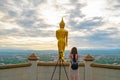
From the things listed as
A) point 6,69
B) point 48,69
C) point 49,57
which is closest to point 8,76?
point 6,69

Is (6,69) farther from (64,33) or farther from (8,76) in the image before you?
(64,33)

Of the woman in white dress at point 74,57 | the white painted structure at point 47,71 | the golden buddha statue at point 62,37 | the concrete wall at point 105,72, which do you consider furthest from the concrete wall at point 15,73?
the concrete wall at point 105,72


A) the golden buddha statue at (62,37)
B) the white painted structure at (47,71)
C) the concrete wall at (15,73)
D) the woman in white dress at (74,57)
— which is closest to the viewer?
the woman in white dress at (74,57)

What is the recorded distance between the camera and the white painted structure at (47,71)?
10.3m

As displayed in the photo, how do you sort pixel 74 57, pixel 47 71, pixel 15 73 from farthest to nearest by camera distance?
pixel 47 71, pixel 15 73, pixel 74 57

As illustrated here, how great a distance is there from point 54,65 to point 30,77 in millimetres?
1154

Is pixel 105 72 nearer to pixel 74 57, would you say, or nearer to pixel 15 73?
pixel 74 57

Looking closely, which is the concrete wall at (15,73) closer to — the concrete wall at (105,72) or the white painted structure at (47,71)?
the white painted structure at (47,71)

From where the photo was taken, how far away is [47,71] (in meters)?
11.3

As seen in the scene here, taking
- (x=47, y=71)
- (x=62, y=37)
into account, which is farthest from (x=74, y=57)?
(x=62, y=37)

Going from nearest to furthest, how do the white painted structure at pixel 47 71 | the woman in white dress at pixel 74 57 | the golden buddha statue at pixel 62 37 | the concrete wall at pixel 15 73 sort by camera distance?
1. the woman in white dress at pixel 74 57
2. the concrete wall at pixel 15 73
3. the white painted structure at pixel 47 71
4. the golden buddha statue at pixel 62 37

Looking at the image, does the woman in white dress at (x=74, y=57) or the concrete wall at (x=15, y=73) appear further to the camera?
the concrete wall at (x=15, y=73)

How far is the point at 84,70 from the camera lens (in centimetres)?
1120

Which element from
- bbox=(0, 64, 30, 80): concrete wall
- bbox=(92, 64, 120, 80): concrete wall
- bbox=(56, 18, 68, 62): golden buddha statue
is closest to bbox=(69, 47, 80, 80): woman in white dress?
bbox=(92, 64, 120, 80): concrete wall
